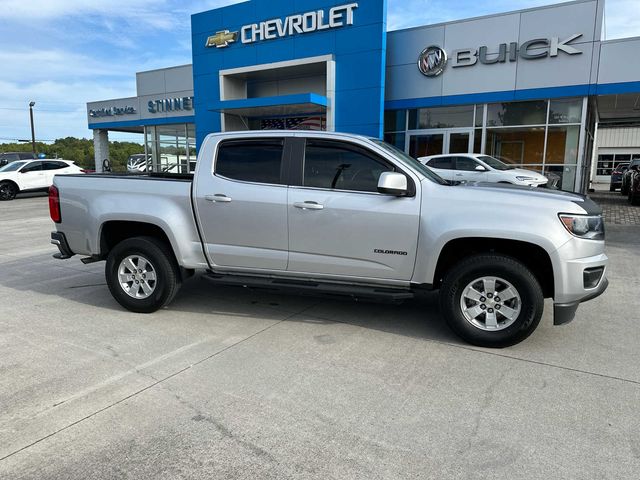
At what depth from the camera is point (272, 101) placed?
1792 centimetres

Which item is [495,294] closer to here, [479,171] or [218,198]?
[218,198]

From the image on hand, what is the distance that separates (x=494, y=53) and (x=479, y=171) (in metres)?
5.03

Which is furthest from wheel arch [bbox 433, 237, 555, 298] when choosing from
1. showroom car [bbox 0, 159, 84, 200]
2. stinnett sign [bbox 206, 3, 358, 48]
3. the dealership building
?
showroom car [bbox 0, 159, 84, 200]

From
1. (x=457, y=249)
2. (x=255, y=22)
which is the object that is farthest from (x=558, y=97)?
(x=457, y=249)

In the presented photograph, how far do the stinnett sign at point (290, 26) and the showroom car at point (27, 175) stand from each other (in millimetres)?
9142

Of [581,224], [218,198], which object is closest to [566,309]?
[581,224]

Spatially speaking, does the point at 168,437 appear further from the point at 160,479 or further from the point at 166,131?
the point at 166,131

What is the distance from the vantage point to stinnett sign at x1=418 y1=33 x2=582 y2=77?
1459 cm

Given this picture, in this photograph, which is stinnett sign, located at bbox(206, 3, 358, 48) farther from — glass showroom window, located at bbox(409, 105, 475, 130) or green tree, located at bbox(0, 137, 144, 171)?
green tree, located at bbox(0, 137, 144, 171)

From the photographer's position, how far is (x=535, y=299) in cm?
401

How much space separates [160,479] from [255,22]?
19525 mm

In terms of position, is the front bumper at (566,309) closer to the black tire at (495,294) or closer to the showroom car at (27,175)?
the black tire at (495,294)

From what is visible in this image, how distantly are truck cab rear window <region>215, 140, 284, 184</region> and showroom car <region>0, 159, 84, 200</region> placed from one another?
744 inches

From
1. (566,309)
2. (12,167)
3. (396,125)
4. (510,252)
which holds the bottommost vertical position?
(566,309)
